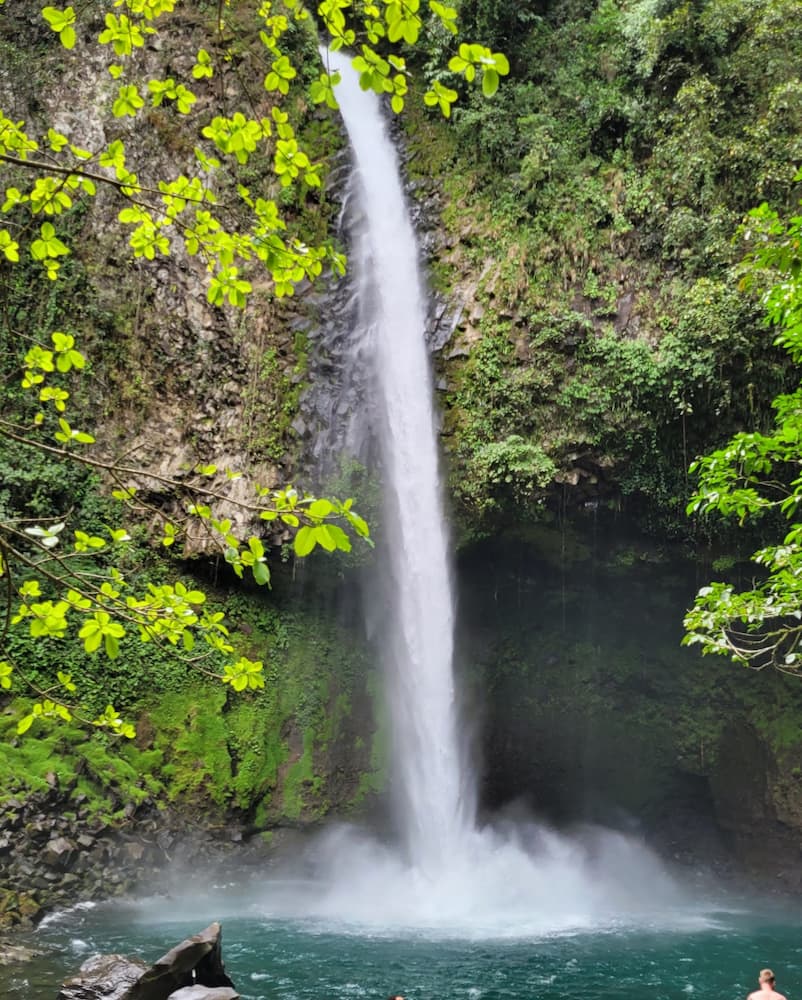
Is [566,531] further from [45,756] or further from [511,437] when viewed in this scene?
[45,756]

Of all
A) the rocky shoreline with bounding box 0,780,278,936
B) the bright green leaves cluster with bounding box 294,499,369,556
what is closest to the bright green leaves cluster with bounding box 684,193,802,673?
the bright green leaves cluster with bounding box 294,499,369,556

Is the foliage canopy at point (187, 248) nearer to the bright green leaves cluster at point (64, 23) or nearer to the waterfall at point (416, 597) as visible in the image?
the bright green leaves cluster at point (64, 23)

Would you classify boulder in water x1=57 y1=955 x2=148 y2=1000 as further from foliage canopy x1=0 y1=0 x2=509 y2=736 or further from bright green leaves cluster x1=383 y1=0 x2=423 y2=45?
bright green leaves cluster x1=383 y1=0 x2=423 y2=45

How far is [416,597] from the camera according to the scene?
1497 centimetres

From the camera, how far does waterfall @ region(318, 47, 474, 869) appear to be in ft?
48.0

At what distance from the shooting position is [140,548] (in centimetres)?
1445

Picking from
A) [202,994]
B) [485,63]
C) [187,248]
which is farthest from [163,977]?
[485,63]

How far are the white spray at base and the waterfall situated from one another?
0.02m

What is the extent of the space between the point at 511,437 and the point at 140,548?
706 centimetres

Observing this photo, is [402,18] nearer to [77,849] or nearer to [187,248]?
[187,248]

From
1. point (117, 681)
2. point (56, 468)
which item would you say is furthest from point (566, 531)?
point (56, 468)

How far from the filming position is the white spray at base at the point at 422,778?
44.0ft

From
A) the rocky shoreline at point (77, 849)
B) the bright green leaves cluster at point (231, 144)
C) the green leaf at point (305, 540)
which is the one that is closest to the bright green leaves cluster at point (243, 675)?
the green leaf at point (305, 540)

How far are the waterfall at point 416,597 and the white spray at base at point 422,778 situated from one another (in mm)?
21
